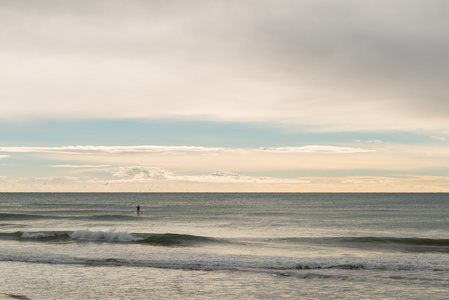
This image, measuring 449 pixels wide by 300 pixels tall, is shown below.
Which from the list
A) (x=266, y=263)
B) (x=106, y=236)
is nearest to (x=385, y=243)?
(x=266, y=263)

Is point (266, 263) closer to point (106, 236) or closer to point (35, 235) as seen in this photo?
point (106, 236)

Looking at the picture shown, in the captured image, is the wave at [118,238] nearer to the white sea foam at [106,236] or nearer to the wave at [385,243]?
the white sea foam at [106,236]

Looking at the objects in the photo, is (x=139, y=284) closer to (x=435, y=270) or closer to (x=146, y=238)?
(x=435, y=270)

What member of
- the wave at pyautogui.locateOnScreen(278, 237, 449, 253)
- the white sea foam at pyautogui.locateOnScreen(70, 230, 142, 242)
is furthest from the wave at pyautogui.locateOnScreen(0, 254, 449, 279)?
the white sea foam at pyautogui.locateOnScreen(70, 230, 142, 242)

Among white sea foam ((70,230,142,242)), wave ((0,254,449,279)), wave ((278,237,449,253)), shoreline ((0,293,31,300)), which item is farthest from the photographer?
white sea foam ((70,230,142,242))

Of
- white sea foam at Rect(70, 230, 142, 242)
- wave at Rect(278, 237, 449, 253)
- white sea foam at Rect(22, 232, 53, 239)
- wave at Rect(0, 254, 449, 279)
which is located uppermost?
wave at Rect(0, 254, 449, 279)

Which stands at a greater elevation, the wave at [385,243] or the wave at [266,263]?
the wave at [266,263]

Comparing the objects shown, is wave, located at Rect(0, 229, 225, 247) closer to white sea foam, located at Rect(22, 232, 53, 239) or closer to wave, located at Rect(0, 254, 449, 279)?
white sea foam, located at Rect(22, 232, 53, 239)

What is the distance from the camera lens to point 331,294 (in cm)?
1611

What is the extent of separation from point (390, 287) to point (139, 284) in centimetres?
1107

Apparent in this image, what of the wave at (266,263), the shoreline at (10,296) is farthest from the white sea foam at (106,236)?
the shoreline at (10,296)

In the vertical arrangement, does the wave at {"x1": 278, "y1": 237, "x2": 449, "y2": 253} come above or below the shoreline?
below

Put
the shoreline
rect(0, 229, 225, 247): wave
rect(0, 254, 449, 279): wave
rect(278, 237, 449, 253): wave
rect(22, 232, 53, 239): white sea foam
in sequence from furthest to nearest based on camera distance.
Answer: rect(22, 232, 53, 239): white sea foam < rect(0, 229, 225, 247): wave < rect(278, 237, 449, 253): wave < rect(0, 254, 449, 279): wave < the shoreline

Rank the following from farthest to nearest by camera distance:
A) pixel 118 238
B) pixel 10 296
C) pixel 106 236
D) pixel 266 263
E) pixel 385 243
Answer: pixel 106 236, pixel 118 238, pixel 385 243, pixel 266 263, pixel 10 296
